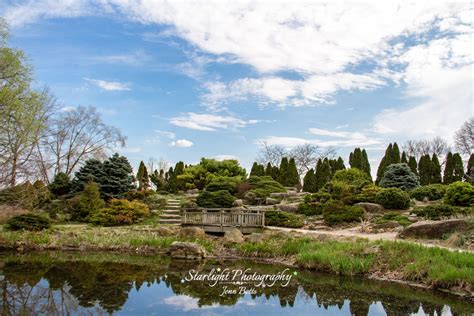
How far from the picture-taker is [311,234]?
1579 cm

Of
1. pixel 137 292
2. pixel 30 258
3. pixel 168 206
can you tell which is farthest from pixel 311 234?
pixel 168 206

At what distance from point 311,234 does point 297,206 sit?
7219 mm

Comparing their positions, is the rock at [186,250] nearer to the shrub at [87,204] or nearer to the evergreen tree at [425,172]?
the shrub at [87,204]

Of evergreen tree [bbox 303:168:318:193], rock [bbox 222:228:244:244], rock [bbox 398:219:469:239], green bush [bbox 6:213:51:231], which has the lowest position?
rock [bbox 222:228:244:244]

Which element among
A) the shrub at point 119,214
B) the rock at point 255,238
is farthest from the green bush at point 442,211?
the shrub at point 119,214

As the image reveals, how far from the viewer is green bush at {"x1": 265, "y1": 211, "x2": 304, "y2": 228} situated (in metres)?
19.2

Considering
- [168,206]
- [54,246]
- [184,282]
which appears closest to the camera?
[184,282]

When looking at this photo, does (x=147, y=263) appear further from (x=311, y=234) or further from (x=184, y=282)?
(x=311, y=234)

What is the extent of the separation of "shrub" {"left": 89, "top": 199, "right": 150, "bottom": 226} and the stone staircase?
3.91ft

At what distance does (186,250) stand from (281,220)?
602 cm

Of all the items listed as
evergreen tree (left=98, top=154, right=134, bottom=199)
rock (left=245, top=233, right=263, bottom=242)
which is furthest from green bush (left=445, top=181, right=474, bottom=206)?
evergreen tree (left=98, top=154, right=134, bottom=199)

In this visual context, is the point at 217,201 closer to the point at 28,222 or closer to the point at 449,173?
the point at 28,222

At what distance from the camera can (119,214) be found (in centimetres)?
2117

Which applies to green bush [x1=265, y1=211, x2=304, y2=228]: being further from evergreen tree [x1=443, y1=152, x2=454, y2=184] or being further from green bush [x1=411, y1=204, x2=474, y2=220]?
evergreen tree [x1=443, y1=152, x2=454, y2=184]
